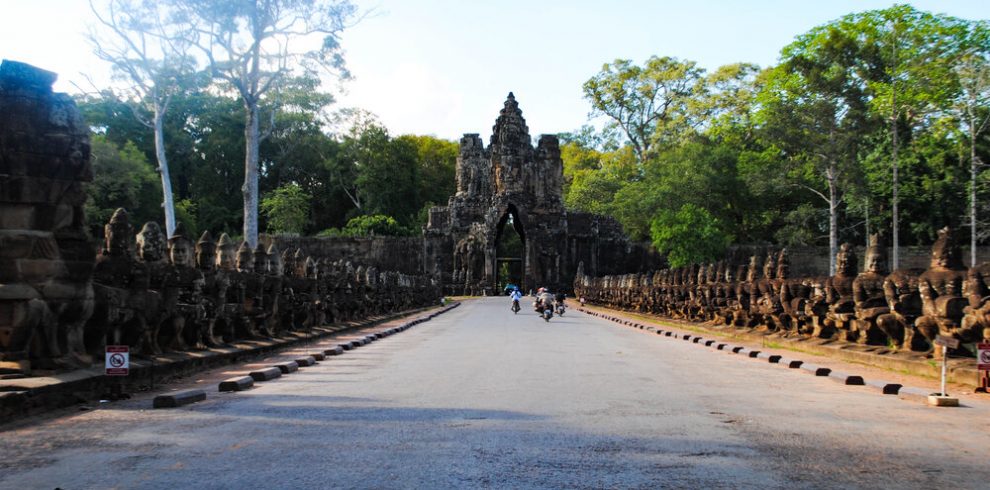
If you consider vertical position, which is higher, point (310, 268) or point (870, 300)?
point (310, 268)

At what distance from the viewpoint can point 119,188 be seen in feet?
155

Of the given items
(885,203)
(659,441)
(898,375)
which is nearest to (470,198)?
(885,203)

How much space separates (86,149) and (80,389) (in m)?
2.88

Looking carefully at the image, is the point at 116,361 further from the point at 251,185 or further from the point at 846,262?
the point at 251,185

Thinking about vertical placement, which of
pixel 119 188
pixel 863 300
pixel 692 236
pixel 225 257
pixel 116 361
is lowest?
pixel 116 361

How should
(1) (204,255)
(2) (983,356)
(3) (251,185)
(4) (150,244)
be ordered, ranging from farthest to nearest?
(3) (251,185), (1) (204,255), (4) (150,244), (2) (983,356)

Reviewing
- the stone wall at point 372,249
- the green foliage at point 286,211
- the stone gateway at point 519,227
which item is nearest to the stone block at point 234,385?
the stone gateway at point 519,227

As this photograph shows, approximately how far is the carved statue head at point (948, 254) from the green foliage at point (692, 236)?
40229mm

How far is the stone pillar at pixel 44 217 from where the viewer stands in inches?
346

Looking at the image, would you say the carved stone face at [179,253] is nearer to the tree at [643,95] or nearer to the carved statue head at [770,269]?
the carved statue head at [770,269]

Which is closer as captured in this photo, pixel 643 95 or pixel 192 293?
pixel 192 293

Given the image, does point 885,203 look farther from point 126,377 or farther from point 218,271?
point 126,377

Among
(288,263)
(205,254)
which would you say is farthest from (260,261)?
(288,263)

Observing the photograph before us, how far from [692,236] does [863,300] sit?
128ft
